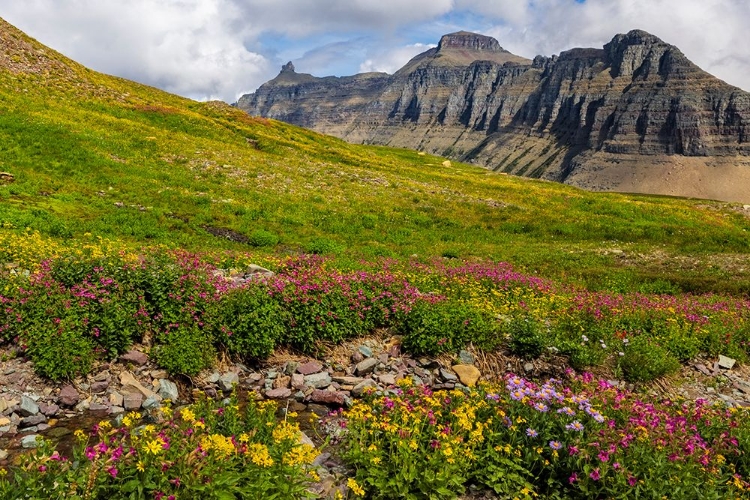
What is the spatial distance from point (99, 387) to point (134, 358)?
0.97m

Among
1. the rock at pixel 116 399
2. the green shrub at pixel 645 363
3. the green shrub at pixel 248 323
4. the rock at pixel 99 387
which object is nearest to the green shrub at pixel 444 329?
the green shrub at pixel 645 363

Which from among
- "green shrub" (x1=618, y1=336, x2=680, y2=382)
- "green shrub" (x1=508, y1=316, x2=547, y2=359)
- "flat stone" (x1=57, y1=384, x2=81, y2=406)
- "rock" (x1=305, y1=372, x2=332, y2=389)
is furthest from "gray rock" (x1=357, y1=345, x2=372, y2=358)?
"green shrub" (x1=618, y1=336, x2=680, y2=382)

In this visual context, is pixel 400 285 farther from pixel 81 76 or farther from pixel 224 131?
pixel 81 76

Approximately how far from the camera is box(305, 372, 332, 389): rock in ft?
33.4

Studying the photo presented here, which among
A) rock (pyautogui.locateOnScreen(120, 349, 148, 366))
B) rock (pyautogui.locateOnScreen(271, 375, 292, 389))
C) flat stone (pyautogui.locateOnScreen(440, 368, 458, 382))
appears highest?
rock (pyautogui.locateOnScreen(120, 349, 148, 366))

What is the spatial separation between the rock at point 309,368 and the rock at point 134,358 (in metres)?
3.42

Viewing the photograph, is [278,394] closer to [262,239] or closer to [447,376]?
[447,376]

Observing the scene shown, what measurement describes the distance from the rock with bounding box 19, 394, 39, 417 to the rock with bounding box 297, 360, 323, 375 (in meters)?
5.00

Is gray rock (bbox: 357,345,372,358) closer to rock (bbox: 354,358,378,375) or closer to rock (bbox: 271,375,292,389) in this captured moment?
rock (bbox: 354,358,378,375)

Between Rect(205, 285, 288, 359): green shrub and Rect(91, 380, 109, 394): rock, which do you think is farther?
Rect(205, 285, 288, 359): green shrub

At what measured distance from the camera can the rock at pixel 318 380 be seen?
10.2 metres

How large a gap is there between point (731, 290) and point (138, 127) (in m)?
44.4

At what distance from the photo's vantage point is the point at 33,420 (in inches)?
308

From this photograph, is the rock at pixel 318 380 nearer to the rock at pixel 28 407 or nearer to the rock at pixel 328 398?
the rock at pixel 328 398
